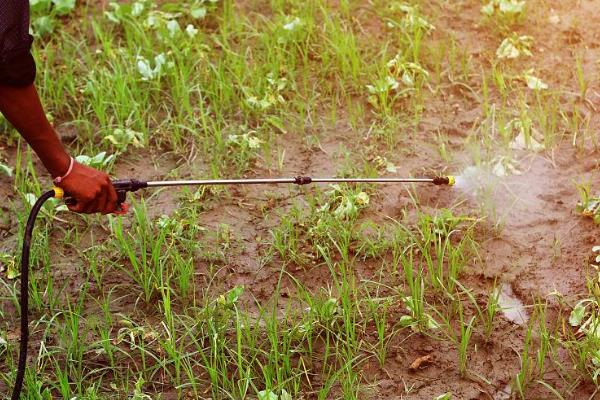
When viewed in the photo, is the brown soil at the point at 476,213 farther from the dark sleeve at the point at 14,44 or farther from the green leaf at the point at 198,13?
the dark sleeve at the point at 14,44

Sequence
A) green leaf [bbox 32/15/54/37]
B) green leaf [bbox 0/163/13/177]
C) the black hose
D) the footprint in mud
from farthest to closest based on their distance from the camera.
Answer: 1. green leaf [bbox 32/15/54/37]
2. green leaf [bbox 0/163/13/177]
3. the footprint in mud
4. the black hose

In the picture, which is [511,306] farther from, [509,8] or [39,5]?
[39,5]

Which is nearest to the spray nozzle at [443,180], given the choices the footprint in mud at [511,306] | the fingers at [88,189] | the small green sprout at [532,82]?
the footprint in mud at [511,306]

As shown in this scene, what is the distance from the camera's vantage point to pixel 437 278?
Answer: 3.71m

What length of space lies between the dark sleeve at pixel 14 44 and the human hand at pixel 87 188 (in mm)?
420

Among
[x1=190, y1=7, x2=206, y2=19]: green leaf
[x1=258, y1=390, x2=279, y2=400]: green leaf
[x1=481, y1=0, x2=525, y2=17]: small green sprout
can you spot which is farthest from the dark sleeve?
[x1=481, y1=0, x2=525, y2=17]: small green sprout

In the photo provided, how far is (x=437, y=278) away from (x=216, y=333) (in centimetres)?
95

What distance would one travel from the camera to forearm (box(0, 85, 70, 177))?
298 centimetres

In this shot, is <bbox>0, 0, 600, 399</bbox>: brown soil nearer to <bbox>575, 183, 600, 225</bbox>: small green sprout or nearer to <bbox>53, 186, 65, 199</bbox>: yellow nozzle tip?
<bbox>575, 183, 600, 225</bbox>: small green sprout

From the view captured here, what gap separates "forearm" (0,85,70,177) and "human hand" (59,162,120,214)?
0.05 meters

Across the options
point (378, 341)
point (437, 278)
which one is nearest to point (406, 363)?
point (378, 341)

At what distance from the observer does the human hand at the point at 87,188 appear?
322cm

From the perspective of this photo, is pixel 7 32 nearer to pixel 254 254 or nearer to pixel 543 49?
pixel 254 254

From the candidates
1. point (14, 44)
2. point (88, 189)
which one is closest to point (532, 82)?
point (88, 189)
